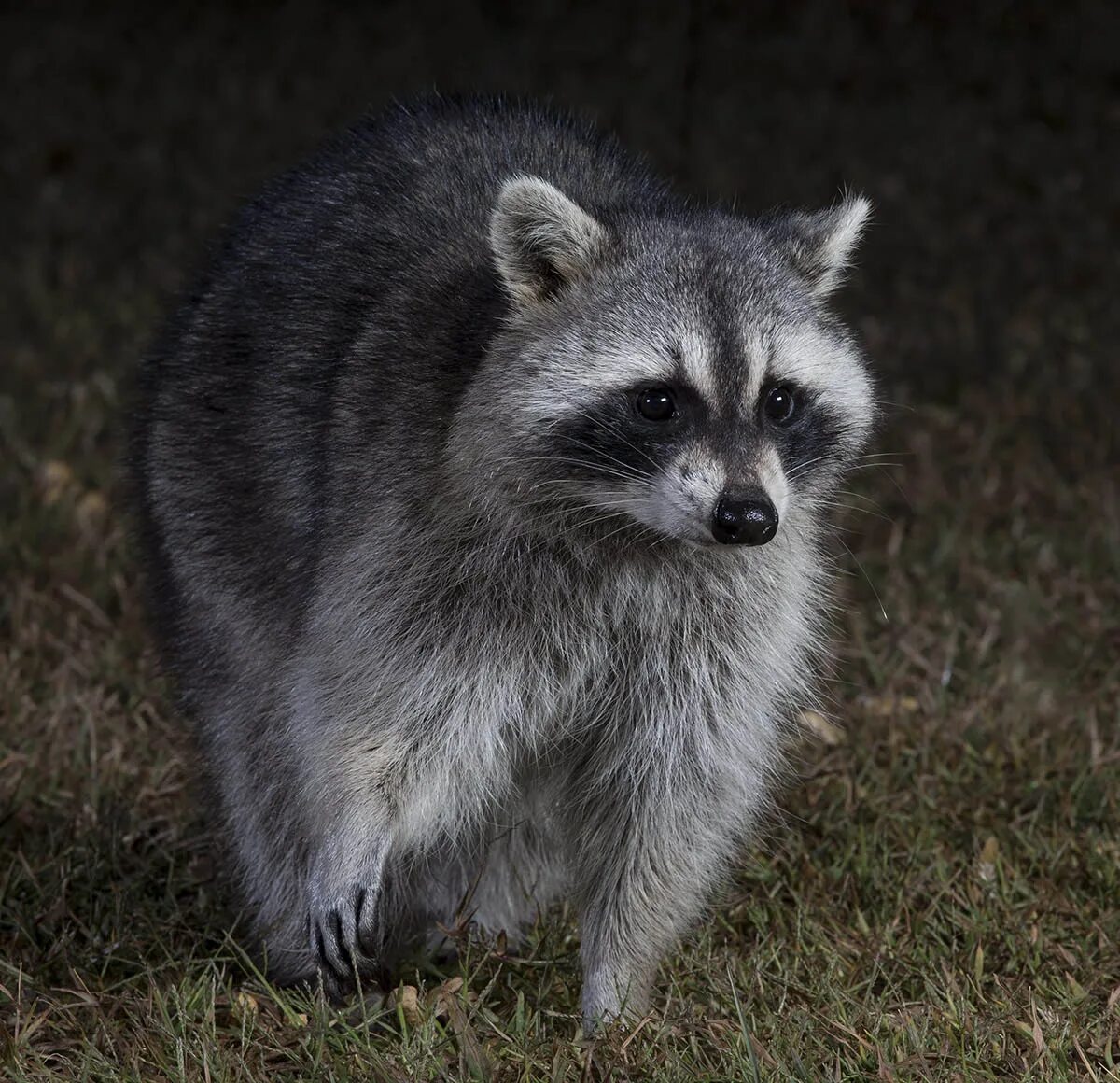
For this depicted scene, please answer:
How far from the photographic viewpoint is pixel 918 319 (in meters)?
6.68

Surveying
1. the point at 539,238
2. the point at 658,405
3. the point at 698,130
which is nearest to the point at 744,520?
the point at 658,405

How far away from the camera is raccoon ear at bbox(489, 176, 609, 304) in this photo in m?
3.14

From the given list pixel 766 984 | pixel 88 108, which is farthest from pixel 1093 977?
pixel 88 108

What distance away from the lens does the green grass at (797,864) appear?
9.67 feet

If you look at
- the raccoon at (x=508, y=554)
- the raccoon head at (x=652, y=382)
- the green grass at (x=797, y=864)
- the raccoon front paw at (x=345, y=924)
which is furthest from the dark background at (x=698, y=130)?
the raccoon front paw at (x=345, y=924)

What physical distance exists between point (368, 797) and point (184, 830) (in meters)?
0.80

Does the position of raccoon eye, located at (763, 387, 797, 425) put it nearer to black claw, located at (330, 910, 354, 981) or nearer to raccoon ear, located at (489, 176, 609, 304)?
raccoon ear, located at (489, 176, 609, 304)

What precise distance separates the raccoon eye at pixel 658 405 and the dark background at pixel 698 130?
9.45 ft

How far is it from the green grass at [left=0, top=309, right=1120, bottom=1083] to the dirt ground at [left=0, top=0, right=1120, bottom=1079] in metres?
0.01

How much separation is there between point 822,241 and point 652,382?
1.77ft

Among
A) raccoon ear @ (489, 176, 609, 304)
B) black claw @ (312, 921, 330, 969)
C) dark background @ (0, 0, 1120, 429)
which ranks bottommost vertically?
dark background @ (0, 0, 1120, 429)

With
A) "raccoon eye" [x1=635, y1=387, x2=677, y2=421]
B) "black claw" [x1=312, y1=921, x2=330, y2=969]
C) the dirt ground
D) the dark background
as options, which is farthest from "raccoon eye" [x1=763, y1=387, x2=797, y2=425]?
the dark background

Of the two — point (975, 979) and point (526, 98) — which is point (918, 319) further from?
point (975, 979)

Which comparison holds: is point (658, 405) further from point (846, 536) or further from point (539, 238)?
point (846, 536)
